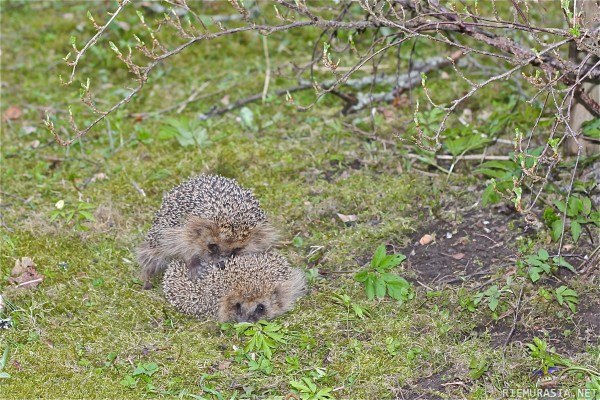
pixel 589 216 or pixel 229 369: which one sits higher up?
pixel 589 216

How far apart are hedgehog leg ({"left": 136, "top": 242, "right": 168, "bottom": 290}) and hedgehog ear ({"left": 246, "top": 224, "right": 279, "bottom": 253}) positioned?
2.05ft

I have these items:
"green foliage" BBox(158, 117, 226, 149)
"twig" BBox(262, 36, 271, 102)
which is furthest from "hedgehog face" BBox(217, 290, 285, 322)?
"twig" BBox(262, 36, 271, 102)

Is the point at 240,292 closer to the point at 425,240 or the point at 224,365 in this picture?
the point at 224,365

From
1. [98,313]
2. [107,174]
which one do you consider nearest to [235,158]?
[107,174]

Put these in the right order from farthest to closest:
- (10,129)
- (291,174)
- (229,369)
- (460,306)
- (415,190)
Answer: (10,129) → (291,174) → (415,190) → (460,306) → (229,369)

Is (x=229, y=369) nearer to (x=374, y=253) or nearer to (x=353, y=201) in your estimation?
(x=374, y=253)

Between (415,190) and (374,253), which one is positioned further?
(415,190)

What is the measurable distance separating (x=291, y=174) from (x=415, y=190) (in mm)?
1125

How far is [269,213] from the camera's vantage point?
6.41 metres

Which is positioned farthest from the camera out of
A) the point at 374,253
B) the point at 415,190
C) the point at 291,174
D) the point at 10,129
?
the point at 10,129

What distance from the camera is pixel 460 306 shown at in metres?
5.06

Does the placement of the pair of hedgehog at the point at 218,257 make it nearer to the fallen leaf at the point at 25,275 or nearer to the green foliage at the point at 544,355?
the fallen leaf at the point at 25,275

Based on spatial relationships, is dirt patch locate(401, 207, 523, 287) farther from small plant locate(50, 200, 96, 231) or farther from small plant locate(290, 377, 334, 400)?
small plant locate(50, 200, 96, 231)

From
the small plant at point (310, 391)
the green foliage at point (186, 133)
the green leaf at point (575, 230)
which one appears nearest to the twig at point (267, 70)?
the green foliage at point (186, 133)
